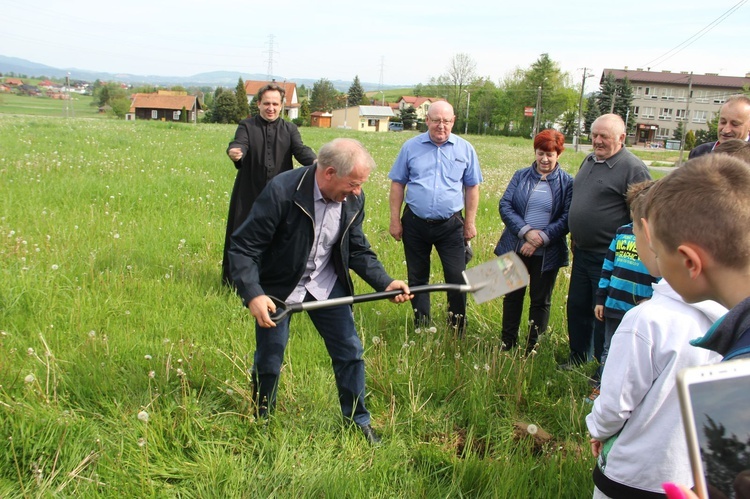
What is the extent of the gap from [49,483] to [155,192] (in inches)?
298

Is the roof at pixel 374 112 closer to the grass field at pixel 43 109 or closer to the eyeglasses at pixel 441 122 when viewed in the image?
the grass field at pixel 43 109

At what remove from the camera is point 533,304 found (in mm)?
5352

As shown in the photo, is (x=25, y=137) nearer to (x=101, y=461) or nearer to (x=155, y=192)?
(x=155, y=192)

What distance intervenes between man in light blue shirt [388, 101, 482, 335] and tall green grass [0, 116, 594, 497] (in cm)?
37

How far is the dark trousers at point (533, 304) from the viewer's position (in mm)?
5258

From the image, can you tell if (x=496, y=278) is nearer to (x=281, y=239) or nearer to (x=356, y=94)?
(x=281, y=239)

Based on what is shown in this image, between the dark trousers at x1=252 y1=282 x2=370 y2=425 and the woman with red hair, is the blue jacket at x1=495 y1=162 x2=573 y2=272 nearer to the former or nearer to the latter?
the woman with red hair

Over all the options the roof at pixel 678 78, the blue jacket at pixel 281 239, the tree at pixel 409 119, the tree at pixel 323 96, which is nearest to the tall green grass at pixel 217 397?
the blue jacket at pixel 281 239

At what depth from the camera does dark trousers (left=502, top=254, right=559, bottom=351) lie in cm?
526

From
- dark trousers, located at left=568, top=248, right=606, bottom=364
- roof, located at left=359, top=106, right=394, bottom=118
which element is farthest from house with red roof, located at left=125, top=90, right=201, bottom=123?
dark trousers, located at left=568, top=248, right=606, bottom=364

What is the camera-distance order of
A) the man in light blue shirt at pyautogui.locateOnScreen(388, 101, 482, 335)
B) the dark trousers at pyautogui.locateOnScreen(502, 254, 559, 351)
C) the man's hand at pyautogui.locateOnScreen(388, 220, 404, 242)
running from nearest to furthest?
the dark trousers at pyautogui.locateOnScreen(502, 254, 559, 351)
the man in light blue shirt at pyautogui.locateOnScreen(388, 101, 482, 335)
the man's hand at pyautogui.locateOnScreen(388, 220, 404, 242)

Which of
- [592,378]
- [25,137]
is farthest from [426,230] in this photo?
[25,137]

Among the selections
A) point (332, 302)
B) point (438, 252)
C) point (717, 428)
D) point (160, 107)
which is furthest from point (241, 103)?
point (717, 428)

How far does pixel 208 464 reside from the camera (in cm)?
312
